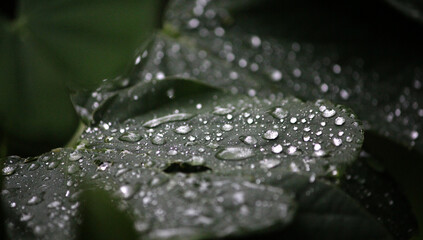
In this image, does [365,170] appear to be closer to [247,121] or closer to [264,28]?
[247,121]

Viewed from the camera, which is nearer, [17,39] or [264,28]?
[17,39]

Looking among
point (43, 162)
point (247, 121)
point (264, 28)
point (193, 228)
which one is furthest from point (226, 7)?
point (193, 228)

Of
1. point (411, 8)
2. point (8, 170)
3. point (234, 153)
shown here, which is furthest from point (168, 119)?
point (411, 8)

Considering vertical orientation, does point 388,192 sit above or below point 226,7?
below

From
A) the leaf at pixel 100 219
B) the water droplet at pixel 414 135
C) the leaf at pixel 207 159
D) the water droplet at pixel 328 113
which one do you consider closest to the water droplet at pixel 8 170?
the leaf at pixel 207 159

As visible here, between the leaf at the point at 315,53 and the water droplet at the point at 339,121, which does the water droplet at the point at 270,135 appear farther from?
the leaf at the point at 315,53

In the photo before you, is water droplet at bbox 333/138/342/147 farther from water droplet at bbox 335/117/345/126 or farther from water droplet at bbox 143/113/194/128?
water droplet at bbox 143/113/194/128

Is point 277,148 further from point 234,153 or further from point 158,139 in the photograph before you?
point 158,139
